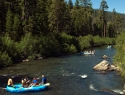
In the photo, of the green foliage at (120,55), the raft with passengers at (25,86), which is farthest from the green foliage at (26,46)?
the raft with passengers at (25,86)

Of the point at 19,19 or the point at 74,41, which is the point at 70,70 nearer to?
the point at 19,19

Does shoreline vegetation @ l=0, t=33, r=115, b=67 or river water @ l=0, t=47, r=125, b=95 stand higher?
shoreline vegetation @ l=0, t=33, r=115, b=67

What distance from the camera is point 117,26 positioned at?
436 ft

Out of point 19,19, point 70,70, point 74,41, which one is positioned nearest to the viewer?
point 70,70

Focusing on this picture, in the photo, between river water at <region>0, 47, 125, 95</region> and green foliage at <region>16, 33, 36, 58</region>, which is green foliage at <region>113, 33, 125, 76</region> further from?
green foliage at <region>16, 33, 36, 58</region>

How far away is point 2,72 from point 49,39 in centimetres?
2607

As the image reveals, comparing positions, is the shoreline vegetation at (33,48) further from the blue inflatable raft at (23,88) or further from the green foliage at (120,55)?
the green foliage at (120,55)

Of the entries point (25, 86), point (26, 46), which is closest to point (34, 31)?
point (26, 46)

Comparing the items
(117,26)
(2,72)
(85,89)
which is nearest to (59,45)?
(2,72)

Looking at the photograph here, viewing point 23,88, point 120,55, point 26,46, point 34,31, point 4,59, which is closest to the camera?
point 23,88

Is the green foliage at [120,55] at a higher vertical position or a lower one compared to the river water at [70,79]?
higher

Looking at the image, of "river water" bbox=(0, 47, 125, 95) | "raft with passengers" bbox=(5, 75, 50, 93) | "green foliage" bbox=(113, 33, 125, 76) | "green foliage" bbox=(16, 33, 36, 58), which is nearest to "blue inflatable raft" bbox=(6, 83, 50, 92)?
"raft with passengers" bbox=(5, 75, 50, 93)

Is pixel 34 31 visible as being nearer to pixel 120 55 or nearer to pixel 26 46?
pixel 26 46

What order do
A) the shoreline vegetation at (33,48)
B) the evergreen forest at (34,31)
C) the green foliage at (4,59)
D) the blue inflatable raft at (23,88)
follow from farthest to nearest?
the evergreen forest at (34,31) → the shoreline vegetation at (33,48) → the green foliage at (4,59) → the blue inflatable raft at (23,88)
